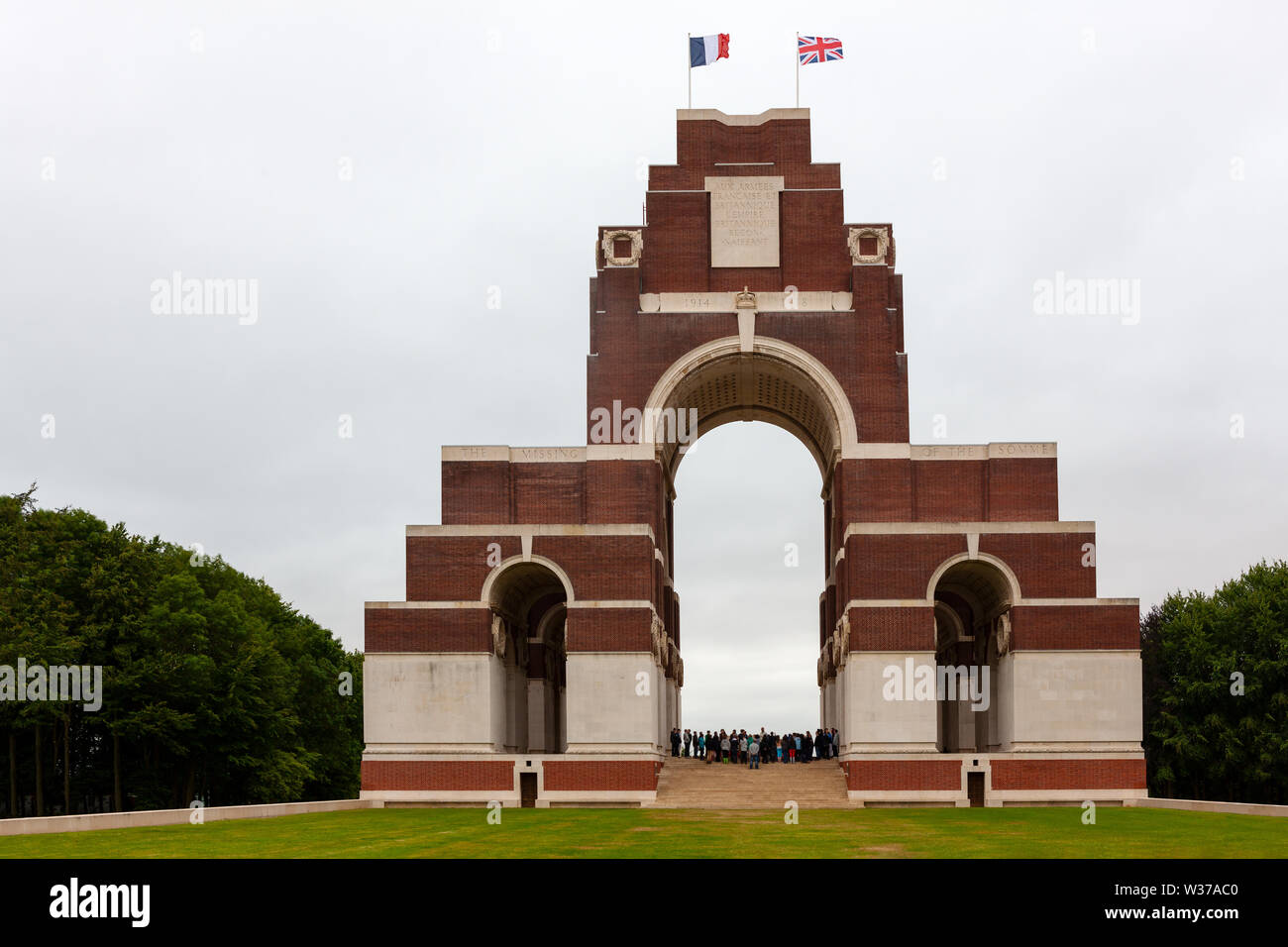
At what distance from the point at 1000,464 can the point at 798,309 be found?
349 inches

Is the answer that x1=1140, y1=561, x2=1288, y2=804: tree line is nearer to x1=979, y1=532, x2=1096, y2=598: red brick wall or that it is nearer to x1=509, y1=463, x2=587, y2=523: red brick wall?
x1=979, y1=532, x2=1096, y2=598: red brick wall

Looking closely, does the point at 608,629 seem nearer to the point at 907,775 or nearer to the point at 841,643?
the point at 841,643

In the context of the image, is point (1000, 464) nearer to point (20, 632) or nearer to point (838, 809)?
point (838, 809)

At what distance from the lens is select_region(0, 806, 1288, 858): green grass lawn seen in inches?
1056

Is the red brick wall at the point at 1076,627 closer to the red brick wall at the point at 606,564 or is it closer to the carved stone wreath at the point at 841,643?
the carved stone wreath at the point at 841,643

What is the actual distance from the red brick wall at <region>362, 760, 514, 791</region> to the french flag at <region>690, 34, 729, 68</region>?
2597 cm

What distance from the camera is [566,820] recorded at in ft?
125

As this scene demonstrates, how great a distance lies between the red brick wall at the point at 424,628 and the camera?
155 ft

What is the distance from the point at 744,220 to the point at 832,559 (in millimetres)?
13870

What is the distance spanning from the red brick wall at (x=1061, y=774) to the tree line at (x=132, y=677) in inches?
1223
